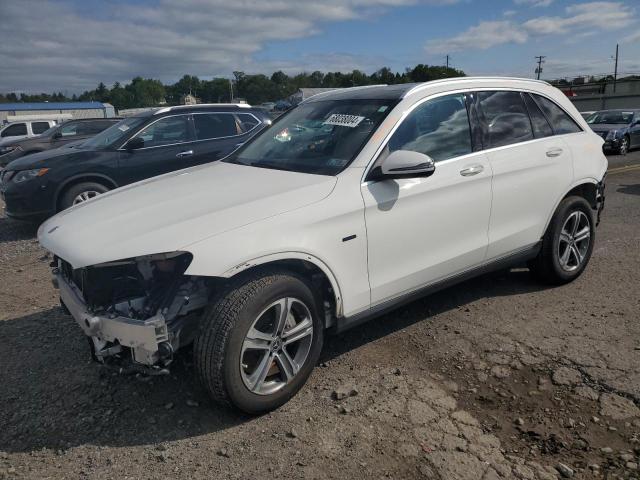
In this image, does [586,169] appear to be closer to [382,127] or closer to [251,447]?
[382,127]

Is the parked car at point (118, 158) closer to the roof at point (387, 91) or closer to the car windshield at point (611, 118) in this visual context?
the roof at point (387, 91)

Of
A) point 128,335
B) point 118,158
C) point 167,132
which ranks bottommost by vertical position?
point 128,335

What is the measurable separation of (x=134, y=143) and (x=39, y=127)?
18.4 metres

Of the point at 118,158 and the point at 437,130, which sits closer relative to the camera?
the point at 437,130

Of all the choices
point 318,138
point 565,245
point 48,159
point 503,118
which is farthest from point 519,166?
point 48,159

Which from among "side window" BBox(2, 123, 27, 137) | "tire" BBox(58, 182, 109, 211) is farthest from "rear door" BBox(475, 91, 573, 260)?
"side window" BBox(2, 123, 27, 137)

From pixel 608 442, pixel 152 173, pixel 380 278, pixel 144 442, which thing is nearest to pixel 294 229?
pixel 380 278

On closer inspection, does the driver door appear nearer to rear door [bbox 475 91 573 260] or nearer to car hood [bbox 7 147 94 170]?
rear door [bbox 475 91 573 260]

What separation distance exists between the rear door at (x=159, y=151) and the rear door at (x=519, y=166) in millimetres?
5167

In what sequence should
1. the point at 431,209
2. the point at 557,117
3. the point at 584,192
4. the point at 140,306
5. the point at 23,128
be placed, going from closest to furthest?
the point at 140,306
the point at 431,209
the point at 557,117
the point at 584,192
the point at 23,128

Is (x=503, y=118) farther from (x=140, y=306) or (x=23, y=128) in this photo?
(x=23, y=128)

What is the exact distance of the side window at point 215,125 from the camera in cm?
826

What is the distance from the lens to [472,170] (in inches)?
149

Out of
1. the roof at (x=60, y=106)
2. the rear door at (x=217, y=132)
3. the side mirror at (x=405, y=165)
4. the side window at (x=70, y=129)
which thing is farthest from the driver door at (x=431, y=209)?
the roof at (x=60, y=106)
